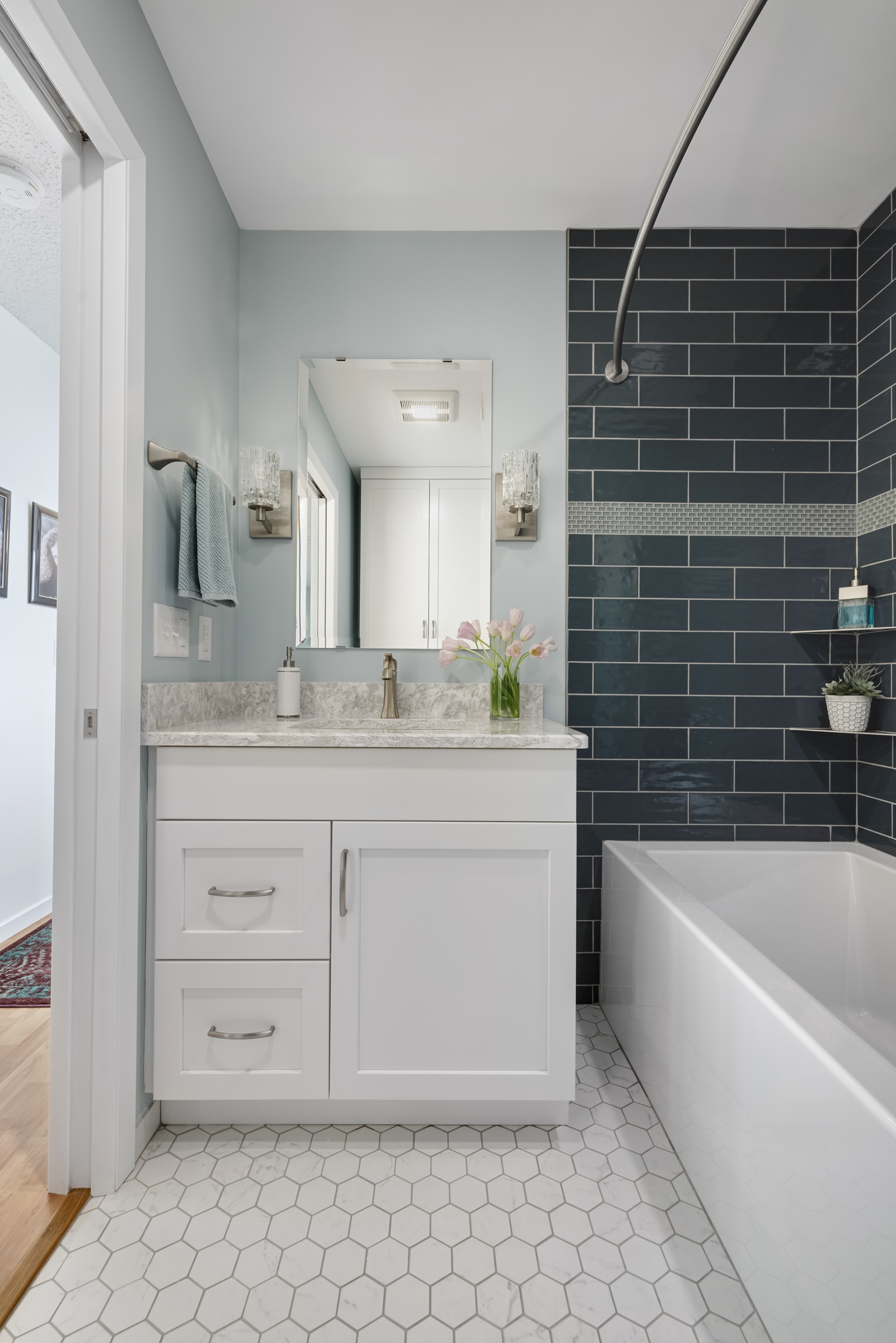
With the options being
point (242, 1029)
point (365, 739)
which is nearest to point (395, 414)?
point (365, 739)

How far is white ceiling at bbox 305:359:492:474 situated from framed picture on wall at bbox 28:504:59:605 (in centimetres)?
137

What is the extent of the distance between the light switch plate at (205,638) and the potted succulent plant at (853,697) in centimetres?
181

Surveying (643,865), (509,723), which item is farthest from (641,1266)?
(509,723)

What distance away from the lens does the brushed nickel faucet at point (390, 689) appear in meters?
2.04

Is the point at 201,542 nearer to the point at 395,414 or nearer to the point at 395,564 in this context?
the point at 395,564

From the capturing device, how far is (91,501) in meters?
1.35

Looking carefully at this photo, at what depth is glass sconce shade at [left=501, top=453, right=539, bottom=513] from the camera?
2049 mm

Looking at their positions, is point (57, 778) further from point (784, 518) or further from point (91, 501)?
point (784, 518)

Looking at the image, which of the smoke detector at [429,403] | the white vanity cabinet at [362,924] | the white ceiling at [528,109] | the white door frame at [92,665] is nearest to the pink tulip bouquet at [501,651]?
the white vanity cabinet at [362,924]

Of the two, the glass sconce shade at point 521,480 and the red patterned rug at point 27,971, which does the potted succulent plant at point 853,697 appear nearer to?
the glass sconce shade at point 521,480

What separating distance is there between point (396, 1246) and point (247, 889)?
0.70 metres

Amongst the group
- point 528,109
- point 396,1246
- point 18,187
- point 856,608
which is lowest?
point 396,1246

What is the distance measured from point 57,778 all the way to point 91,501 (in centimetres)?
55

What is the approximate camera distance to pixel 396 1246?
1.22 m
